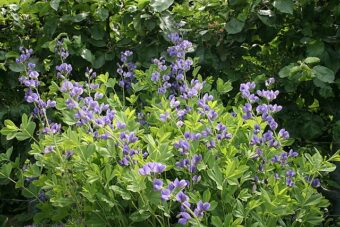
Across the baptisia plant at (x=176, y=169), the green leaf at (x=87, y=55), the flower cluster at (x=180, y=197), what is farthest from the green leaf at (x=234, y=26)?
the flower cluster at (x=180, y=197)

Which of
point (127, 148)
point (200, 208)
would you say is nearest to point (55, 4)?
point (127, 148)

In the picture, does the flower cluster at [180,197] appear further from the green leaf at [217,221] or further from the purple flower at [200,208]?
the green leaf at [217,221]

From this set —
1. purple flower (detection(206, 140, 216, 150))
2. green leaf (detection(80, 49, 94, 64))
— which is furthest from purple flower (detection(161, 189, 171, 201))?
green leaf (detection(80, 49, 94, 64))

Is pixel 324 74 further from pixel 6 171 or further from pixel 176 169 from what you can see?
pixel 6 171

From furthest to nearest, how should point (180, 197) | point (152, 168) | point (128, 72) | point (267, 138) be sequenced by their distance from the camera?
point (128, 72) → point (267, 138) → point (152, 168) → point (180, 197)

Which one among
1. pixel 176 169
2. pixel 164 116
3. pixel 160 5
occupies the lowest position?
pixel 176 169

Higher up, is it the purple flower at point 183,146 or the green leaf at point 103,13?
the green leaf at point 103,13

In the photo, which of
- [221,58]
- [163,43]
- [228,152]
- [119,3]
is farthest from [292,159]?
[119,3]

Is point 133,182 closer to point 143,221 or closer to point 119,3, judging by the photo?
point 143,221

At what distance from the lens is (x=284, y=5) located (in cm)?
295

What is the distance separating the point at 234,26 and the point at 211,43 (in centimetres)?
25

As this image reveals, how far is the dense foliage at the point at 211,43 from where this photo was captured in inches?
123

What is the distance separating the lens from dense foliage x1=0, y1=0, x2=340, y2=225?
3.12m

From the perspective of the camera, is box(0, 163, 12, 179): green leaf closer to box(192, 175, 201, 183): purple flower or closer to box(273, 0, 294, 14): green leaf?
box(192, 175, 201, 183): purple flower
